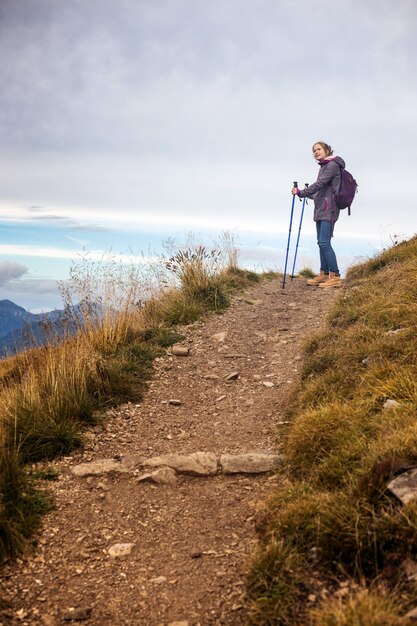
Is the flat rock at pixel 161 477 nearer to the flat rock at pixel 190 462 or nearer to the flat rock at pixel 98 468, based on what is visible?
the flat rock at pixel 190 462

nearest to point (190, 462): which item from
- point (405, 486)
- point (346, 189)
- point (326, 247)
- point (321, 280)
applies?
point (405, 486)

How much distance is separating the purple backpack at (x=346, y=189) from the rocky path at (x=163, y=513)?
17.9ft

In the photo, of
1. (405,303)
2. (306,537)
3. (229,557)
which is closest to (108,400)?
(229,557)

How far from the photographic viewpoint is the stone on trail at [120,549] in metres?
4.28

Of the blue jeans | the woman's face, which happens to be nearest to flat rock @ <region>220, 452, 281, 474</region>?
the blue jeans

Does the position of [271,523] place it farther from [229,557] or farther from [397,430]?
[397,430]

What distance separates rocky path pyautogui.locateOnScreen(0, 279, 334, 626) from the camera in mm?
3719

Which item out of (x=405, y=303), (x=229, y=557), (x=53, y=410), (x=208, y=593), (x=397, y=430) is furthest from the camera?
(x=405, y=303)

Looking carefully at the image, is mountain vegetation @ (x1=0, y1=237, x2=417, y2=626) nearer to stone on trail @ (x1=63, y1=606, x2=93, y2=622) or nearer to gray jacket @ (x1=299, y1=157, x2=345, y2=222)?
stone on trail @ (x1=63, y1=606, x2=93, y2=622)

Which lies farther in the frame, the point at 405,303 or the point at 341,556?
the point at 405,303

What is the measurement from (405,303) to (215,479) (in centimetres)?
422

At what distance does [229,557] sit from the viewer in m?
4.07

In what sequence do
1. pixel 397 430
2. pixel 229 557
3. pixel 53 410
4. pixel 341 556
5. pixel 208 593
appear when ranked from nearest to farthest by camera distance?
pixel 341 556
pixel 208 593
pixel 229 557
pixel 397 430
pixel 53 410

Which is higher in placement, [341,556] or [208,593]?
[341,556]
